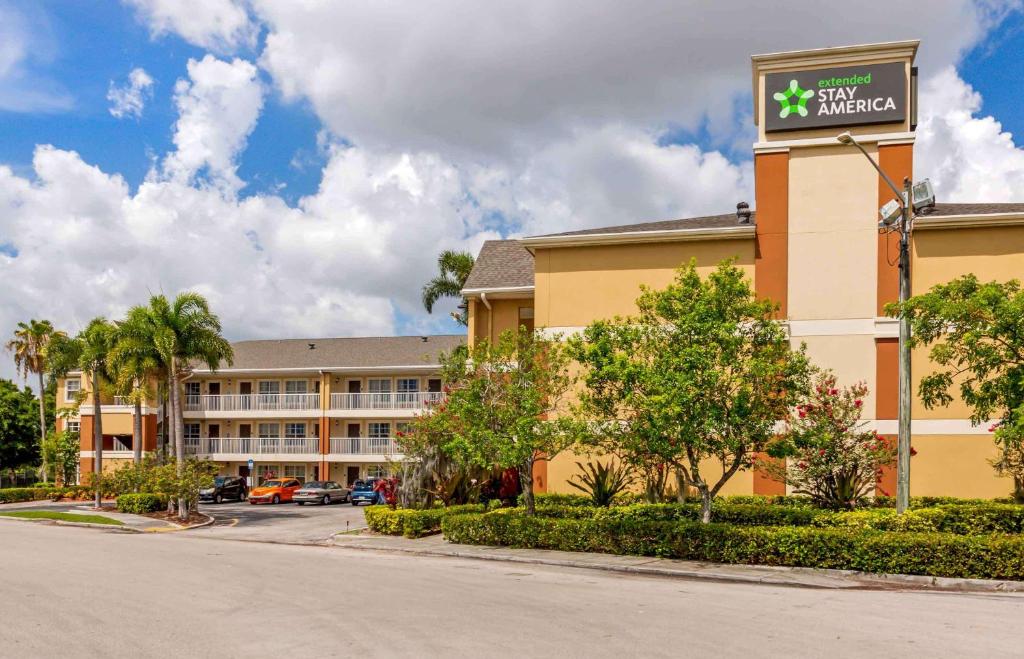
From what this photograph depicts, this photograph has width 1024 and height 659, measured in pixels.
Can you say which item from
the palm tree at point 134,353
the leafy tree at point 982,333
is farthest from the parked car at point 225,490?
the leafy tree at point 982,333

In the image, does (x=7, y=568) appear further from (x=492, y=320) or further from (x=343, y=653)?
(x=492, y=320)

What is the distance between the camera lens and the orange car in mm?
46031

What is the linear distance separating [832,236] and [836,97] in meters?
4.47

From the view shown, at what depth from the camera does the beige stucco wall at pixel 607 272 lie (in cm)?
2888

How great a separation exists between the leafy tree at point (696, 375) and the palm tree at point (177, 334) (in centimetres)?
2021

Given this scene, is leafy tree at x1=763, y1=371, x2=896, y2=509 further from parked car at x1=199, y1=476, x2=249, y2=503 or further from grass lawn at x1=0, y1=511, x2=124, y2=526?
parked car at x1=199, y1=476, x2=249, y2=503

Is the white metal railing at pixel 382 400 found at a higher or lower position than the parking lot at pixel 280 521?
higher

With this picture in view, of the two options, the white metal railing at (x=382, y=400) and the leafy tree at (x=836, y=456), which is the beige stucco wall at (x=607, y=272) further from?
the white metal railing at (x=382, y=400)

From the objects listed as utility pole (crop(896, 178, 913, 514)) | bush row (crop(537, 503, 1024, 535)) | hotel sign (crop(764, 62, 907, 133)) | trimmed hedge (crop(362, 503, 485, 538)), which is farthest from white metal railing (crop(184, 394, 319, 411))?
utility pole (crop(896, 178, 913, 514))

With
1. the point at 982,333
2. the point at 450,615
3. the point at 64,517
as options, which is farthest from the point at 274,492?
the point at 982,333

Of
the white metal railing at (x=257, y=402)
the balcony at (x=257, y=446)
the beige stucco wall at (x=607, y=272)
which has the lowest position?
the balcony at (x=257, y=446)

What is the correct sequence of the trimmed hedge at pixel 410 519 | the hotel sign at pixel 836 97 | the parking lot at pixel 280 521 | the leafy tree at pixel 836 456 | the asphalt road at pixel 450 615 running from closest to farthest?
the asphalt road at pixel 450 615 → the leafy tree at pixel 836 456 → the trimmed hedge at pixel 410 519 → the hotel sign at pixel 836 97 → the parking lot at pixel 280 521

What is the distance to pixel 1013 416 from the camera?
1767 centimetres

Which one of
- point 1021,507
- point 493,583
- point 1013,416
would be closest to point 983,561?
point 1013,416
